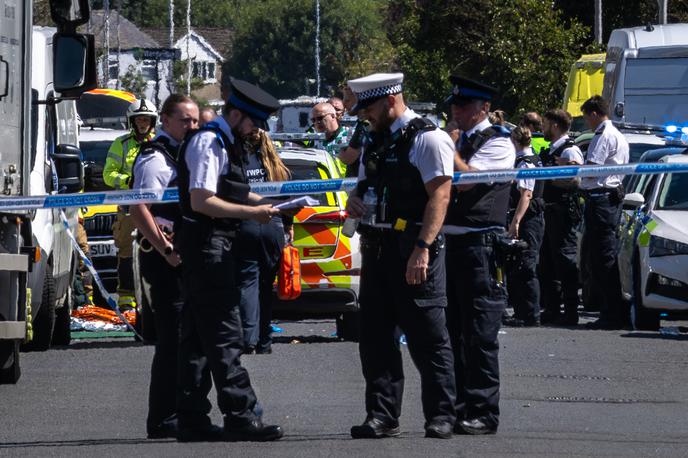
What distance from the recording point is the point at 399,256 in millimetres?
8547

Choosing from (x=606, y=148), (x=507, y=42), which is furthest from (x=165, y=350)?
(x=507, y=42)

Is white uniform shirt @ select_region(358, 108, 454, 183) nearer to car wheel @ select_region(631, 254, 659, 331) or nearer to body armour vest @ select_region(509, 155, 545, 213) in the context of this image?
body armour vest @ select_region(509, 155, 545, 213)

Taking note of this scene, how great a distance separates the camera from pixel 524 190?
1468 centimetres

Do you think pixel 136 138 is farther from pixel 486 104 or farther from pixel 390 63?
pixel 390 63

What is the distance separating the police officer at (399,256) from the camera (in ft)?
27.7

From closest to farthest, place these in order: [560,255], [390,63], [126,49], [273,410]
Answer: [273,410]
[560,255]
[390,63]
[126,49]

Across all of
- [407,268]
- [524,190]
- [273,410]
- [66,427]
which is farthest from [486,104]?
[524,190]

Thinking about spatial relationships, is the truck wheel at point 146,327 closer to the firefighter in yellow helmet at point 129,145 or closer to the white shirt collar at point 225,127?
the firefighter in yellow helmet at point 129,145

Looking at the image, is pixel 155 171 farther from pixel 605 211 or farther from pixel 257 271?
pixel 605 211

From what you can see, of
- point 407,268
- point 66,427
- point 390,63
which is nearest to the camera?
point 407,268

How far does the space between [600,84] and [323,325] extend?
1498 cm

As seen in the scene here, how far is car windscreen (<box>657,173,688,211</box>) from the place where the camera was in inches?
601

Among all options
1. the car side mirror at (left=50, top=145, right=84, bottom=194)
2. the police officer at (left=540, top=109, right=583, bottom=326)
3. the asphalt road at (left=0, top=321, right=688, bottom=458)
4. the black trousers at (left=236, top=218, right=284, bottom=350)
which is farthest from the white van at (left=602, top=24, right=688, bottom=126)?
the car side mirror at (left=50, top=145, right=84, bottom=194)

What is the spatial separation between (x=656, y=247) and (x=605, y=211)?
0.93 metres
